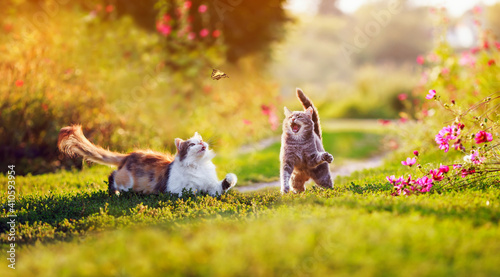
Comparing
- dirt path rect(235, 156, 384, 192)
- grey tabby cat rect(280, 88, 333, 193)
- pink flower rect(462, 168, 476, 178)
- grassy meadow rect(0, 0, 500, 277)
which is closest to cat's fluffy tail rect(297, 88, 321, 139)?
grey tabby cat rect(280, 88, 333, 193)

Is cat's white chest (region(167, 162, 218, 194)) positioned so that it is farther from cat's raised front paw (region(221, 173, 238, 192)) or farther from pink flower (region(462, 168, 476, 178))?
pink flower (region(462, 168, 476, 178))

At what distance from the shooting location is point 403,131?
1013cm

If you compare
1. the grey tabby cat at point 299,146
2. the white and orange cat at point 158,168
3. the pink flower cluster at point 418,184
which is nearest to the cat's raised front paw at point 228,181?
the white and orange cat at point 158,168

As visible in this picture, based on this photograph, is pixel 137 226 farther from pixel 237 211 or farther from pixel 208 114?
pixel 208 114

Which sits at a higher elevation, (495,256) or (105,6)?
(105,6)

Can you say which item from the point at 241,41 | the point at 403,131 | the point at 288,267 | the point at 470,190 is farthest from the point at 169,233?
the point at 241,41

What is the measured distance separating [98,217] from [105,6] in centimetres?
922

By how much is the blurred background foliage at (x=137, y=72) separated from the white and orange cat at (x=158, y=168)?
99cm

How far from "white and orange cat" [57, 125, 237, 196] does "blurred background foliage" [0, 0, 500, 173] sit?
0.99 m

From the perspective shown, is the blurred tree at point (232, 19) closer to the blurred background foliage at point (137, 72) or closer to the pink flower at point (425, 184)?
the blurred background foliage at point (137, 72)

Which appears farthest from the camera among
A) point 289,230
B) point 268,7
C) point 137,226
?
point 268,7

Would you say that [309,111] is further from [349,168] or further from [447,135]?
[349,168]

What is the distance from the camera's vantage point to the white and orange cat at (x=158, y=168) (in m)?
5.35

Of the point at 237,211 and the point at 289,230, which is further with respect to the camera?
the point at 237,211
